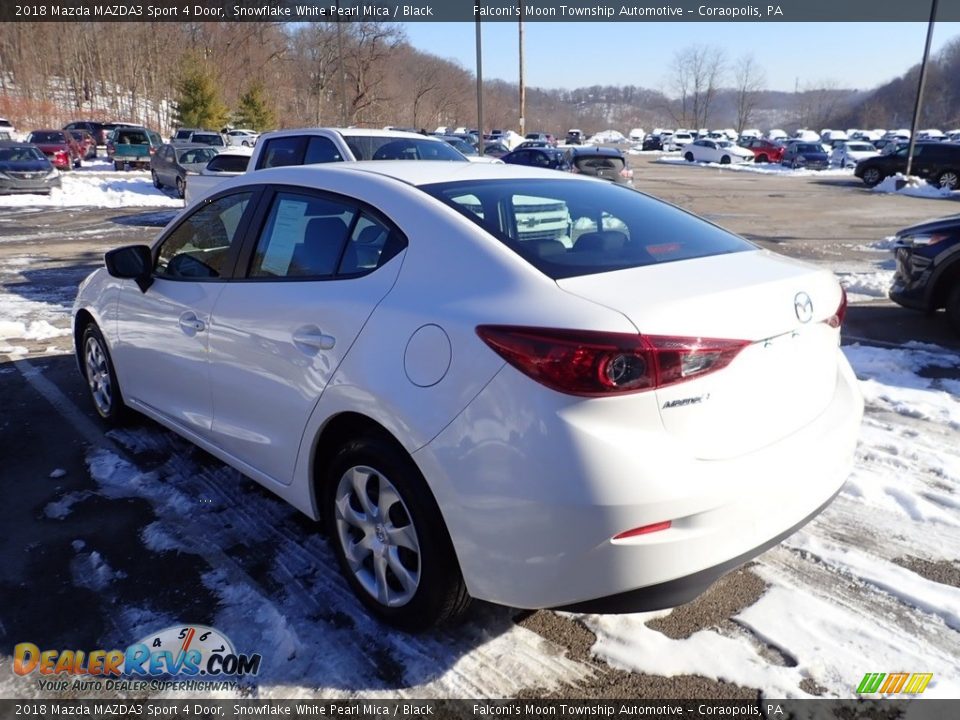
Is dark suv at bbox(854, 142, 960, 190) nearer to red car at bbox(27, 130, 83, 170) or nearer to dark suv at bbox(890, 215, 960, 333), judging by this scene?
dark suv at bbox(890, 215, 960, 333)

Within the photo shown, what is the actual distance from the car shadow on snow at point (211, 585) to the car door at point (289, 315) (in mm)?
422

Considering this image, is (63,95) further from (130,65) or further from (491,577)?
(491,577)

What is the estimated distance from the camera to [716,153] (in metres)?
50.0

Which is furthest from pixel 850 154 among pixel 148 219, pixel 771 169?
pixel 148 219

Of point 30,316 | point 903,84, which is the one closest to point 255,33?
point 30,316

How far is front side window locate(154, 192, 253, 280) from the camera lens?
137 inches

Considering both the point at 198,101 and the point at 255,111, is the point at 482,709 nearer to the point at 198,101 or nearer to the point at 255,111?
the point at 198,101

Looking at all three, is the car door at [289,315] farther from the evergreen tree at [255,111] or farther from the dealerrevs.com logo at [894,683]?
the evergreen tree at [255,111]

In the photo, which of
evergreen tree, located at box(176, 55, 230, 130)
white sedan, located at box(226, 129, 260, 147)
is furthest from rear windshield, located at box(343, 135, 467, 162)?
evergreen tree, located at box(176, 55, 230, 130)

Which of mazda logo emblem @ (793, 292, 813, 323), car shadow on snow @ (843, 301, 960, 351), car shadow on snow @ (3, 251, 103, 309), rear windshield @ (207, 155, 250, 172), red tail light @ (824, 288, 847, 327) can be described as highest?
rear windshield @ (207, 155, 250, 172)

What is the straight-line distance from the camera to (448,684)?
2.45 meters

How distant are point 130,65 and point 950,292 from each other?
7291cm

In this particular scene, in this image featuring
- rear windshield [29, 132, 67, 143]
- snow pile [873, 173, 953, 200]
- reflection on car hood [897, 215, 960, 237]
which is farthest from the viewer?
rear windshield [29, 132, 67, 143]

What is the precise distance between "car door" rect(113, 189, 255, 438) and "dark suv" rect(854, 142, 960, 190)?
98.4ft
